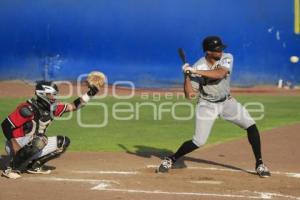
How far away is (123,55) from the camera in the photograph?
21.1m

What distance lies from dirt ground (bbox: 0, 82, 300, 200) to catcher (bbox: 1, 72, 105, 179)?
0.75 feet

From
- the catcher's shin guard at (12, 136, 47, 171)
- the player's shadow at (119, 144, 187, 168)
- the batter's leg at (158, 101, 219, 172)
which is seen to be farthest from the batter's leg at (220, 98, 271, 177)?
the catcher's shin guard at (12, 136, 47, 171)

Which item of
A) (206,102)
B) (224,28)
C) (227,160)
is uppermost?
(224,28)

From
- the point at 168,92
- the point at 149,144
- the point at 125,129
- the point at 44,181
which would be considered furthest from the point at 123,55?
the point at 44,181

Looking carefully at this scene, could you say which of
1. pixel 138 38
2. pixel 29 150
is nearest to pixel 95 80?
pixel 29 150

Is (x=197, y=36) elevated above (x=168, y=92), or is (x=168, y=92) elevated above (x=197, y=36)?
(x=197, y=36)

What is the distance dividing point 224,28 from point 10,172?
50.4 ft

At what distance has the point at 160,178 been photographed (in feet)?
22.7

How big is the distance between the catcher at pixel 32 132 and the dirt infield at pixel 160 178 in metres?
0.23

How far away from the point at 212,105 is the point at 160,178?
105 cm

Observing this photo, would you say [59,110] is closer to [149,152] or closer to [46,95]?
[46,95]

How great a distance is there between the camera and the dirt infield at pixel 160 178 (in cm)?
609

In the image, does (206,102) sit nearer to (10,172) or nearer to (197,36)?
(10,172)

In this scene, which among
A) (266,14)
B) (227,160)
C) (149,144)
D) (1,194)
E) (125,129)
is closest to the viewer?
(1,194)
